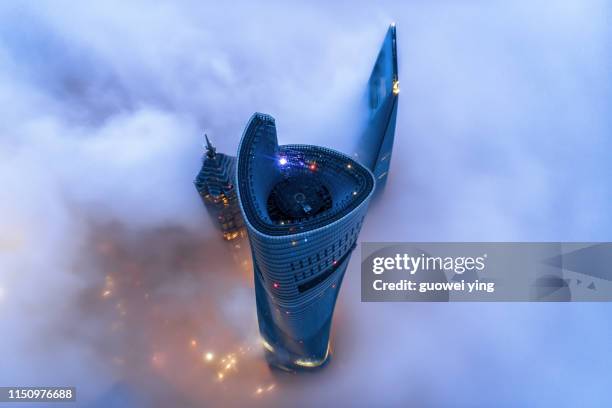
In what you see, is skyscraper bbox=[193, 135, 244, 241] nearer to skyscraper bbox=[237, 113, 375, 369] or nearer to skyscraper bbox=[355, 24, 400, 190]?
skyscraper bbox=[237, 113, 375, 369]

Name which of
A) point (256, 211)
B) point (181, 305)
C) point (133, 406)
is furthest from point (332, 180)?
point (133, 406)

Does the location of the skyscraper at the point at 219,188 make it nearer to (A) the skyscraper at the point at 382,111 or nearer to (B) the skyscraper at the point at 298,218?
(B) the skyscraper at the point at 298,218

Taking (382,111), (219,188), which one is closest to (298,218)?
(382,111)

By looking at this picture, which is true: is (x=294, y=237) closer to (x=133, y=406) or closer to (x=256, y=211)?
(x=256, y=211)

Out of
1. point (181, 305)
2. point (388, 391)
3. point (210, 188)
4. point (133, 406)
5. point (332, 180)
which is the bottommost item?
point (133, 406)

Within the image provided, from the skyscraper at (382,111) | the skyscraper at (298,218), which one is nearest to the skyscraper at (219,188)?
the skyscraper at (298,218)

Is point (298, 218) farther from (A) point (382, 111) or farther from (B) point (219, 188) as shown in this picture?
(B) point (219, 188)
